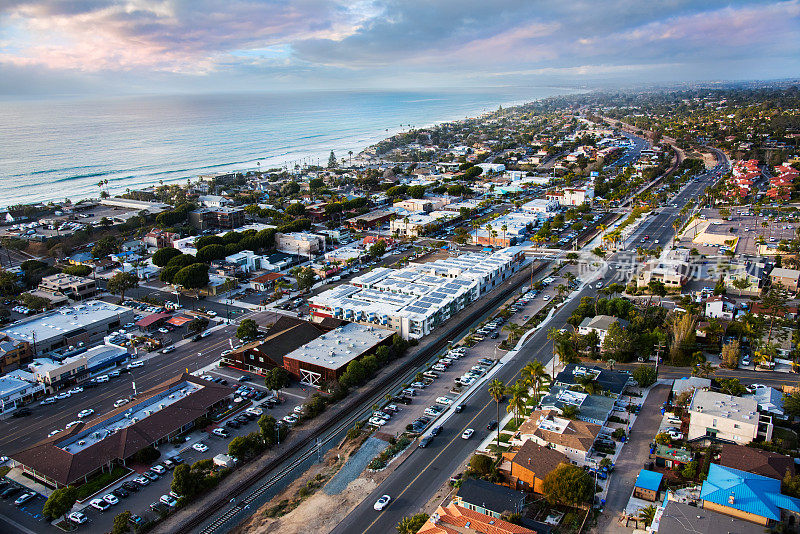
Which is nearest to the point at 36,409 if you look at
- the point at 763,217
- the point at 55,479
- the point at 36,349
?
the point at 36,349

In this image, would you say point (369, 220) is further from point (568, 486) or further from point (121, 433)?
point (568, 486)

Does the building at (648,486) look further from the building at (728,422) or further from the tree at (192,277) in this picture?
the tree at (192,277)

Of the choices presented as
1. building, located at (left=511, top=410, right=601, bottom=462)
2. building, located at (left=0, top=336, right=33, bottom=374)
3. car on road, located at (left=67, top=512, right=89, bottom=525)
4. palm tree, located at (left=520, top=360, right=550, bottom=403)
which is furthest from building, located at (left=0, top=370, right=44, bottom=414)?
palm tree, located at (left=520, top=360, right=550, bottom=403)

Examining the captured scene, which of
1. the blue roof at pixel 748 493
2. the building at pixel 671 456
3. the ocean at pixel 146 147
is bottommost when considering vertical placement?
the building at pixel 671 456

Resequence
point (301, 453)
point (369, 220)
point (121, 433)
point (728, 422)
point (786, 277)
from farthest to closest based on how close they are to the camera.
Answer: point (369, 220) → point (786, 277) → point (301, 453) → point (121, 433) → point (728, 422)

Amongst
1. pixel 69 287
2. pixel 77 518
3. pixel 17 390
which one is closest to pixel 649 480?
pixel 77 518

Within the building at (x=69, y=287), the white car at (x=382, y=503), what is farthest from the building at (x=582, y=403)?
the building at (x=69, y=287)

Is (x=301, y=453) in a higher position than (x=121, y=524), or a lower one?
lower

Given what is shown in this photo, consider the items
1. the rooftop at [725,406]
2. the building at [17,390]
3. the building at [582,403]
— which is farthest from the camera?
the building at [17,390]
